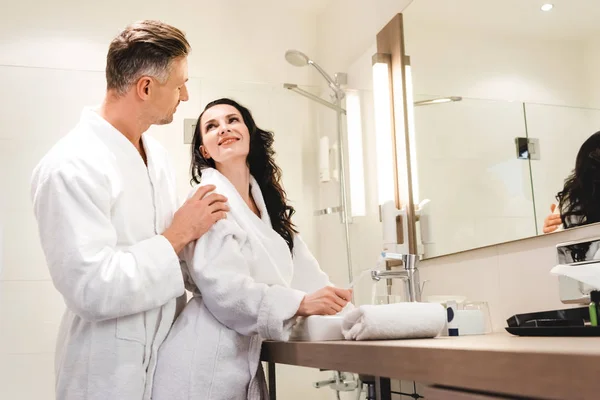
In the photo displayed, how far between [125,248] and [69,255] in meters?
0.14

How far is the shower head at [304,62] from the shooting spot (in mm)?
2484

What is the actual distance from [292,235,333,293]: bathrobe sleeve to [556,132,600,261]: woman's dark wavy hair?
626 millimetres

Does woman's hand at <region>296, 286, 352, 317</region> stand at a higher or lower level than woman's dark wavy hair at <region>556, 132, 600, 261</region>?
lower

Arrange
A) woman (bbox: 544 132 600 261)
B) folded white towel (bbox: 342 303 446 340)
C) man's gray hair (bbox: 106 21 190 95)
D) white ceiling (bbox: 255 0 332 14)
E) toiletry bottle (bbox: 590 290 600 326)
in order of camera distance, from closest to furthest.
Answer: toiletry bottle (bbox: 590 290 600 326) → folded white towel (bbox: 342 303 446 340) → woman (bbox: 544 132 600 261) → man's gray hair (bbox: 106 21 190 95) → white ceiling (bbox: 255 0 332 14)

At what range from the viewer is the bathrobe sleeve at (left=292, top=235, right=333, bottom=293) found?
1.62 meters

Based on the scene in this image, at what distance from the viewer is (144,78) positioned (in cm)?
141

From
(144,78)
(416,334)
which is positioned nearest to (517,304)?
(416,334)

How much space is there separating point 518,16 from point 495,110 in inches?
9.3

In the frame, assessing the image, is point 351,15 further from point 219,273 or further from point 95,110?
point 219,273

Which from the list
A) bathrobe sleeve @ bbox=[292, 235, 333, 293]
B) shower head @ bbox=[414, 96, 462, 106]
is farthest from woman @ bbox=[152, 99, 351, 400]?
shower head @ bbox=[414, 96, 462, 106]

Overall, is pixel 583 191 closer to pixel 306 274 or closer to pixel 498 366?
pixel 306 274

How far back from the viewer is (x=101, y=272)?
3.73ft

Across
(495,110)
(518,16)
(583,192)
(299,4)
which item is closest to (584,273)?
(583,192)

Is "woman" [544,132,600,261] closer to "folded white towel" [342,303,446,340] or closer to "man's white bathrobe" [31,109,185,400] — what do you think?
"folded white towel" [342,303,446,340]
